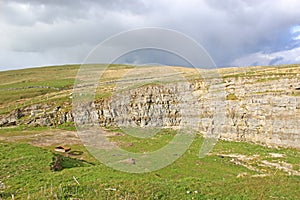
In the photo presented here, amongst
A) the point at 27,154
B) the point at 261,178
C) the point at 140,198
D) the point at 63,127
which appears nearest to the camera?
the point at 140,198

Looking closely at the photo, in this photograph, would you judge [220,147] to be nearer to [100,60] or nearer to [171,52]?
[171,52]

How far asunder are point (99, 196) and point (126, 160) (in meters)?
15.5

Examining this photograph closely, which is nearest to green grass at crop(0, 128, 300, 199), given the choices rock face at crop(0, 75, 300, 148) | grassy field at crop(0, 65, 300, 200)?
grassy field at crop(0, 65, 300, 200)

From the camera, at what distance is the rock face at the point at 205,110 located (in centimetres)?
3919

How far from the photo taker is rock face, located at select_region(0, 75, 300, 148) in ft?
129

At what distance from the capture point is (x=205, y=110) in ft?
164

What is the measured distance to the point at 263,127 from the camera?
40.8 m

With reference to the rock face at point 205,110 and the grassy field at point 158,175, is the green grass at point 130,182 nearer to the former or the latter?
the grassy field at point 158,175

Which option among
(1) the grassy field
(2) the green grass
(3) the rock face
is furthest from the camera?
(3) the rock face

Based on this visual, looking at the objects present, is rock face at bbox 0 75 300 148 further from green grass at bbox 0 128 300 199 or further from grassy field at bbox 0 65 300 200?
green grass at bbox 0 128 300 199

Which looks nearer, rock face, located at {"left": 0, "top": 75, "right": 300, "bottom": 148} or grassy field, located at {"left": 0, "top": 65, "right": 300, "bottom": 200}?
grassy field, located at {"left": 0, "top": 65, "right": 300, "bottom": 200}

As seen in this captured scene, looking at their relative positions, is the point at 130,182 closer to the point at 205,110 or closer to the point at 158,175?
the point at 158,175

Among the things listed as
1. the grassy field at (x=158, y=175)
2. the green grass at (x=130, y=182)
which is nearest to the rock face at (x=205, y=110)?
the grassy field at (x=158, y=175)

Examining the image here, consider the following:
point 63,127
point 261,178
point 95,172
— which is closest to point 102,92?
point 63,127
